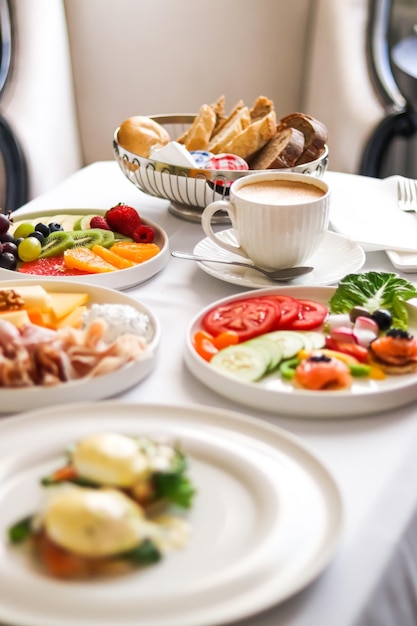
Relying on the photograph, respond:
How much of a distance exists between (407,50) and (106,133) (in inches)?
40.1

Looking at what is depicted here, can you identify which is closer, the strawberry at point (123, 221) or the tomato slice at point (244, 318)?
the tomato slice at point (244, 318)

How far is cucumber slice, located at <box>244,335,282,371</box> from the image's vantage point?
33.5 inches

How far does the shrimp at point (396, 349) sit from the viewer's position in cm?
85

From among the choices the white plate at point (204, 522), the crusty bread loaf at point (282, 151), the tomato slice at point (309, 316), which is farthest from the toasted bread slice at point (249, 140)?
the white plate at point (204, 522)

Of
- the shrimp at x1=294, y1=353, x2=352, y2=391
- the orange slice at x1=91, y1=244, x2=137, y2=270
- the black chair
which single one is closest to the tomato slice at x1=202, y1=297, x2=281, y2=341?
the shrimp at x1=294, y1=353, x2=352, y2=391

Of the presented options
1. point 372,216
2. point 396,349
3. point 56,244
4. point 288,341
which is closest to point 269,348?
point 288,341

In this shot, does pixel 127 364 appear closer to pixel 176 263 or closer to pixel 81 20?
pixel 176 263

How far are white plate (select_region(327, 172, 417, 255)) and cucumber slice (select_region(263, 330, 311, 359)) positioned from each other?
37 cm

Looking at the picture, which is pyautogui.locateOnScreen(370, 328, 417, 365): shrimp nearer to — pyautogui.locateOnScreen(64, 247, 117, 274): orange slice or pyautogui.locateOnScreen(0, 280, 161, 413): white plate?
pyautogui.locateOnScreen(0, 280, 161, 413): white plate

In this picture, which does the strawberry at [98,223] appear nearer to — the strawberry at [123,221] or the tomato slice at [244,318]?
the strawberry at [123,221]

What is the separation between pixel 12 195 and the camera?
2.18m

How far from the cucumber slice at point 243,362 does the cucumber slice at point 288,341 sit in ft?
0.10

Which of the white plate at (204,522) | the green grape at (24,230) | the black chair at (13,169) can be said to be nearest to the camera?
the white plate at (204,522)

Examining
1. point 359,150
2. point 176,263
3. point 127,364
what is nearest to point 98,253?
point 176,263
